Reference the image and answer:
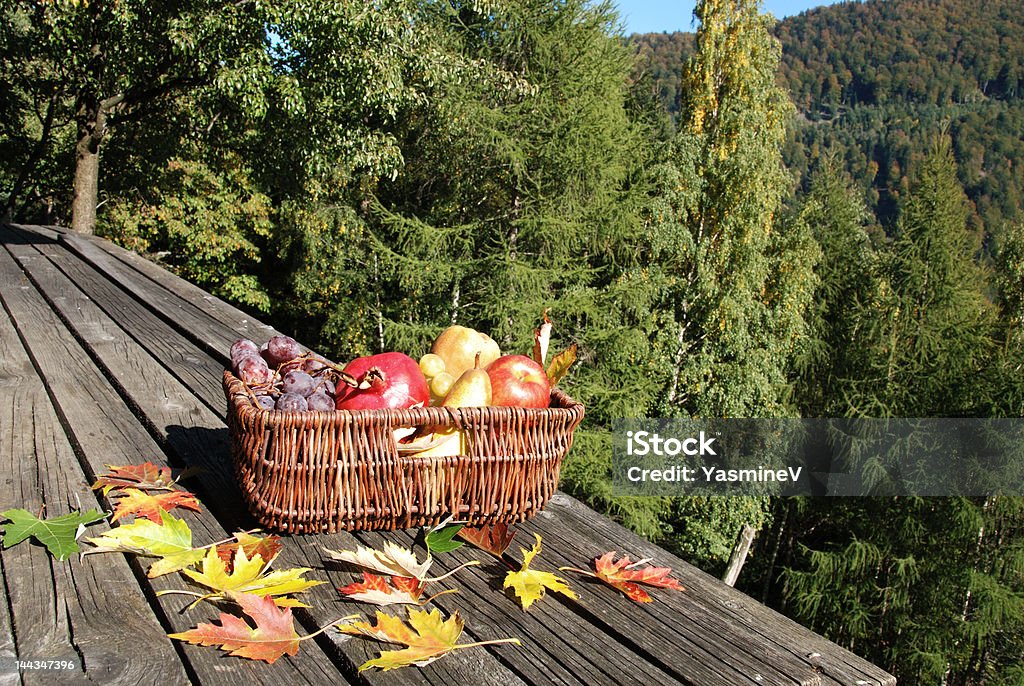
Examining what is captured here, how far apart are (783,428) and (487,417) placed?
57.0ft

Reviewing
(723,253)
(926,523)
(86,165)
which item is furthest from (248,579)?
(926,523)

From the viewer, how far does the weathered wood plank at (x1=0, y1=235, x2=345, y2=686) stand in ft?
3.46

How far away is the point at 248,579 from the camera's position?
123 cm

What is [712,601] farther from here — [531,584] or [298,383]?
[298,383]

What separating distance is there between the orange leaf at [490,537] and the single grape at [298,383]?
1.22 feet

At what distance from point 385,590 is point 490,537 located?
10.4 inches

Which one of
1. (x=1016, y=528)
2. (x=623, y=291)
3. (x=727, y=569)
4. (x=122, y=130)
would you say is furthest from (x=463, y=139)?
(x=1016, y=528)

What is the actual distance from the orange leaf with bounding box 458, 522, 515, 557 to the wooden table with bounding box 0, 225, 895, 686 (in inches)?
0.9

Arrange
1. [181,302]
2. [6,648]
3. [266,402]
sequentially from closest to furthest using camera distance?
[6,648], [266,402], [181,302]

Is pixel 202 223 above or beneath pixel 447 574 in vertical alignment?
above

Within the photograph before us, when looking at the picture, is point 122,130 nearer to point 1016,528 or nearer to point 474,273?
point 474,273

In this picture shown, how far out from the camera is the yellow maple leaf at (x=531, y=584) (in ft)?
4.11

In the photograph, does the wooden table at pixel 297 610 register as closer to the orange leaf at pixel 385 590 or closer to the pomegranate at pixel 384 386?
the orange leaf at pixel 385 590
